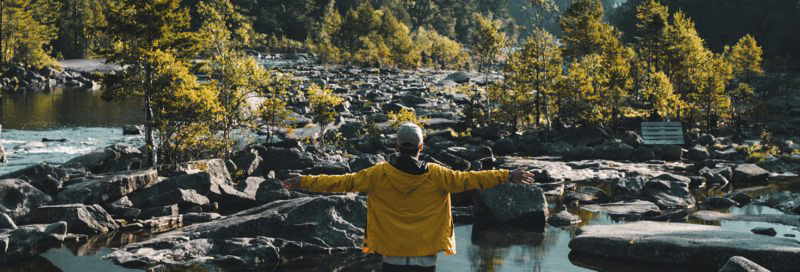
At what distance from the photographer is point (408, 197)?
7594 mm

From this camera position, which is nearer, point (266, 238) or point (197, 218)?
point (266, 238)

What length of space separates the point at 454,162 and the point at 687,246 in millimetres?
16618

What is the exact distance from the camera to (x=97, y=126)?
168 ft

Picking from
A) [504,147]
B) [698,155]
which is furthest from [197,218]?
[698,155]

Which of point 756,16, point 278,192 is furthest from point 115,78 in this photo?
point 756,16

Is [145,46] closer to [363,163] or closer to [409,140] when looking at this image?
[363,163]

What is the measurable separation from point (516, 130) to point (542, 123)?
4.24 metres

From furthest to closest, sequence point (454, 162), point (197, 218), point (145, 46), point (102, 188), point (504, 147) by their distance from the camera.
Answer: point (504, 147)
point (454, 162)
point (145, 46)
point (102, 188)
point (197, 218)

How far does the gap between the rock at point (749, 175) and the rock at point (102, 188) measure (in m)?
24.1

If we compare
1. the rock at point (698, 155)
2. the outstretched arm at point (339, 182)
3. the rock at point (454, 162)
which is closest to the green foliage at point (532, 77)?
the rock at point (698, 155)

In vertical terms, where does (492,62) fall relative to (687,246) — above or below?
above

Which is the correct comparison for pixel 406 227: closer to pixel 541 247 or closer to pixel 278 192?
pixel 541 247

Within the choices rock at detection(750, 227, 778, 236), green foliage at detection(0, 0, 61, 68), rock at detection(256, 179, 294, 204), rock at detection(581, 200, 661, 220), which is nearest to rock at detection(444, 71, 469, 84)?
green foliage at detection(0, 0, 61, 68)

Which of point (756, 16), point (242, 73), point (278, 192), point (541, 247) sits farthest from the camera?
point (756, 16)
